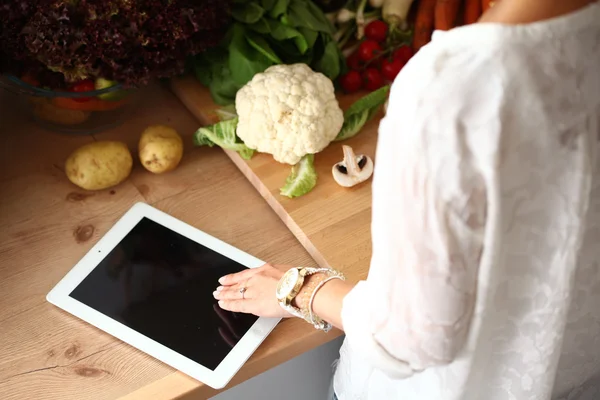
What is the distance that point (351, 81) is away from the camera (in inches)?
46.7

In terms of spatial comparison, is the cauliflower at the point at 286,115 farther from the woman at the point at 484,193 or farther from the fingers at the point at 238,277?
the woman at the point at 484,193

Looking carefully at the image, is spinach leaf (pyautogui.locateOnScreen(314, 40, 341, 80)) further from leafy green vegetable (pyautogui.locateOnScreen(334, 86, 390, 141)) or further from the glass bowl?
the glass bowl

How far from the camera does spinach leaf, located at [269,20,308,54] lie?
1.13 m

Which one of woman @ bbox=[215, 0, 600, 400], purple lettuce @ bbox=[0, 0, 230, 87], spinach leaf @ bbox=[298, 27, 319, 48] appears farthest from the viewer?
spinach leaf @ bbox=[298, 27, 319, 48]

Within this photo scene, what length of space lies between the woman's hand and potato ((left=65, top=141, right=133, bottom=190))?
0.88ft

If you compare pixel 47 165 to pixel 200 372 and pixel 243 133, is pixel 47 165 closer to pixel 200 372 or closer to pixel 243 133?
pixel 243 133

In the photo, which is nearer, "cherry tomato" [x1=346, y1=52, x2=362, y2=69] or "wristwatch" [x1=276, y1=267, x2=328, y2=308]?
"wristwatch" [x1=276, y1=267, x2=328, y2=308]

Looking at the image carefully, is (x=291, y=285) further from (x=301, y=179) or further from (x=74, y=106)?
(x=74, y=106)

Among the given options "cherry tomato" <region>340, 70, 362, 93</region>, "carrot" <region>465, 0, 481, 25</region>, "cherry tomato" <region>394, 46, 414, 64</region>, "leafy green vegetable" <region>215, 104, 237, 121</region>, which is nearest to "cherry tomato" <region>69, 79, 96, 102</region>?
"leafy green vegetable" <region>215, 104, 237, 121</region>

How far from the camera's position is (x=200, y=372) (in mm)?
859

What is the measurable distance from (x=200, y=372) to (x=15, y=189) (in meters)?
0.45

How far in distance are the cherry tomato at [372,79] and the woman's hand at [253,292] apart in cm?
44

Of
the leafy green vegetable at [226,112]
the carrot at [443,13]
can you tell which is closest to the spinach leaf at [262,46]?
Answer: the leafy green vegetable at [226,112]

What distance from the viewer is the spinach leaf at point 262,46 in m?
1.13
